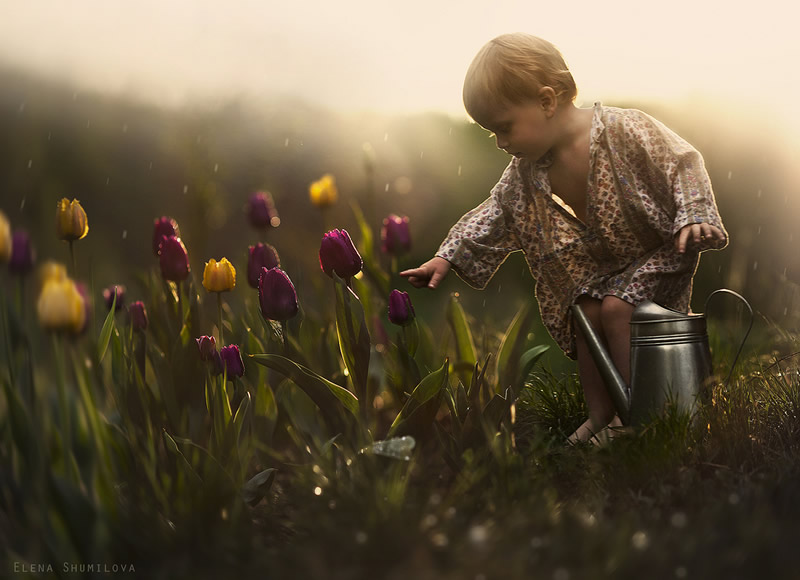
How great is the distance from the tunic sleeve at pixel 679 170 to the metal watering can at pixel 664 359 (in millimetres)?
204

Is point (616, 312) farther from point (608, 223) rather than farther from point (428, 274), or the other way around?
point (428, 274)

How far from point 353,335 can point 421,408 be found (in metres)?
0.24

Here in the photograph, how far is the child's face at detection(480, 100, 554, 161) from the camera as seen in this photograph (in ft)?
6.80

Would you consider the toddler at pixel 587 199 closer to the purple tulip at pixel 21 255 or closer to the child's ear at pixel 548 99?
the child's ear at pixel 548 99

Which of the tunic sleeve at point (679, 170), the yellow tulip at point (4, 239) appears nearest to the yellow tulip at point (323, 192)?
the tunic sleeve at point (679, 170)

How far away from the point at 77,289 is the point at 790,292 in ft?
9.91

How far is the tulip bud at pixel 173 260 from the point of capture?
191 cm

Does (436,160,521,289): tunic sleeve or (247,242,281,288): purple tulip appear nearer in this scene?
(247,242,281,288): purple tulip

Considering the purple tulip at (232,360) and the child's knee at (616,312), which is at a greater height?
the purple tulip at (232,360)

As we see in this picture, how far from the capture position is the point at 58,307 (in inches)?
41.2

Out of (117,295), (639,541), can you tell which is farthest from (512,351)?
(639,541)

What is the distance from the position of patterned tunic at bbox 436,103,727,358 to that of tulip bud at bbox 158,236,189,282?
77 cm

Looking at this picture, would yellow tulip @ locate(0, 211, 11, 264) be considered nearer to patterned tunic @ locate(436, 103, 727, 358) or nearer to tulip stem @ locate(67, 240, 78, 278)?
tulip stem @ locate(67, 240, 78, 278)

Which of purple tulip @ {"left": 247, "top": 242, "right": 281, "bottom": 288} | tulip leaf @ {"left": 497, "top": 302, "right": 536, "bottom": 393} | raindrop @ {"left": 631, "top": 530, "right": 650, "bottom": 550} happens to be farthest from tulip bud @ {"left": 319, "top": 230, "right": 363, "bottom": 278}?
raindrop @ {"left": 631, "top": 530, "right": 650, "bottom": 550}
